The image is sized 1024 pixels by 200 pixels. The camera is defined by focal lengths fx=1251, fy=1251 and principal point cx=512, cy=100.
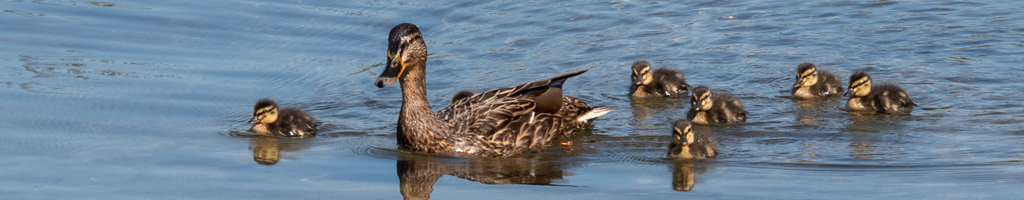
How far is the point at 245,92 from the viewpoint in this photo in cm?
789

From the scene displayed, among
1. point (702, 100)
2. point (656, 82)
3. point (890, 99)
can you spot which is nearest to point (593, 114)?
point (702, 100)

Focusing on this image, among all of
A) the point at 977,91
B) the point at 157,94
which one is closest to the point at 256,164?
the point at 157,94

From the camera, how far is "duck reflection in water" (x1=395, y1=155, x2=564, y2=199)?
559cm

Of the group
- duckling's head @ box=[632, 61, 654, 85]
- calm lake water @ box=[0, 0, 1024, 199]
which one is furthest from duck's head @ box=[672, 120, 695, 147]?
duckling's head @ box=[632, 61, 654, 85]

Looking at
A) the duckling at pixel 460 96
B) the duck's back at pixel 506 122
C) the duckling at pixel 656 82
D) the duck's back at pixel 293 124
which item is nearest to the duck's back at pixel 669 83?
the duckling at pixel 656 82

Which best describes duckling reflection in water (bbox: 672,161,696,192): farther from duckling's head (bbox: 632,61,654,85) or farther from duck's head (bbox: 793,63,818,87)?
duck's head (bbox: 793,63,818,87)

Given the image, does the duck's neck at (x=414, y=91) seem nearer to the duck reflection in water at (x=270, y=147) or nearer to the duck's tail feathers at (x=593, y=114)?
the duck reflection in water at (x=270, y=147)

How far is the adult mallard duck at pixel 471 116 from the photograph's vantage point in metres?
6.07

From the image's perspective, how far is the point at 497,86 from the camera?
27.7 feet

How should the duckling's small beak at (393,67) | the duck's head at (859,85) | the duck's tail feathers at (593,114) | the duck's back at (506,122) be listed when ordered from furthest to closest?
the duck's head at (859,85), the duck's tail feathers at (593,114), the duck's back at (506,122), the duckling's small beak at (393,67)

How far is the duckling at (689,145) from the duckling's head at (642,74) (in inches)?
65.2

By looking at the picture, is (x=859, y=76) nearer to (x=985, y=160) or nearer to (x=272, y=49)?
(x=985, y=160)

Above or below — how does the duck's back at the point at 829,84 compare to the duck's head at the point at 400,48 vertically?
below

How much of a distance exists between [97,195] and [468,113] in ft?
6.89
